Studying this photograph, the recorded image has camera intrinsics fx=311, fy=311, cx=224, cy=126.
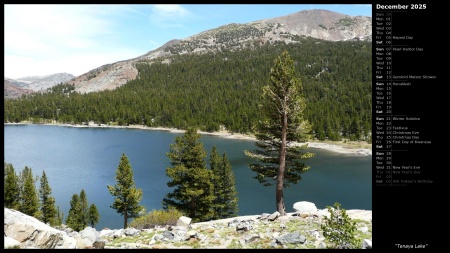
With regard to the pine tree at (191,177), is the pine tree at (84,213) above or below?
below

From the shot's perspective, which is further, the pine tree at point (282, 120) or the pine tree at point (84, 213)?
the pine tree at point (84, 213)

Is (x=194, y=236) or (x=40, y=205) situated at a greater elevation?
(x=194, y=236)

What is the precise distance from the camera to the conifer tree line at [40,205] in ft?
133

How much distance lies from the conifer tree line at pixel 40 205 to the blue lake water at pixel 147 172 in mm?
2305

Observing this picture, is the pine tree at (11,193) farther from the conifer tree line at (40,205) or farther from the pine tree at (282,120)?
the pine tree at (282,120)

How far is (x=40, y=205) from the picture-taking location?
141ft

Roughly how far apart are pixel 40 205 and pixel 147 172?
29425mm


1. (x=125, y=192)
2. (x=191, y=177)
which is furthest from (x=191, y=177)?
(x=125, y=192)

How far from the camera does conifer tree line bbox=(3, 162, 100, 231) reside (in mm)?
40625

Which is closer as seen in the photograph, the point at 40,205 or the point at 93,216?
the point at 40,205

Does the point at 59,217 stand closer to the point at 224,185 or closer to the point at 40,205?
the point at 40,205

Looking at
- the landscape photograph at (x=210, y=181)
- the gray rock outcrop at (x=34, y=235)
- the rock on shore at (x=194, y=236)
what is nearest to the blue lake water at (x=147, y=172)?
the landscape photograph at (x=210, y=181)
